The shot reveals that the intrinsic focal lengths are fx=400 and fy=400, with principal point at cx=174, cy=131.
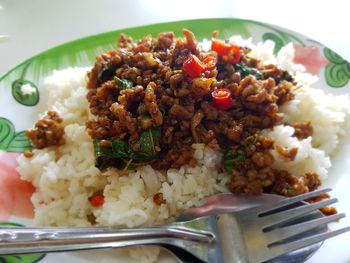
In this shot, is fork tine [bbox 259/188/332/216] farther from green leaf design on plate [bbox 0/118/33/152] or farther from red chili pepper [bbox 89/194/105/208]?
green leaf design on plate [bbox 0/118/33/152]

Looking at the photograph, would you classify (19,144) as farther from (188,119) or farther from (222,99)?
(222,99)

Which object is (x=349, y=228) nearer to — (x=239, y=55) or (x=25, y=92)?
(x=239, y=55)

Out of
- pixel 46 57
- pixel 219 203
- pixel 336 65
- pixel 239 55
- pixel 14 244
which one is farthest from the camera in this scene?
pixel 46 57

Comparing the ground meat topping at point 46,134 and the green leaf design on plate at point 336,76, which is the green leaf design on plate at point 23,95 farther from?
the green leaf design on plate at point 336,76

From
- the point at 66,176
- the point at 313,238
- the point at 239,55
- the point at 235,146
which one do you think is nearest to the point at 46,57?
the point at 66,176

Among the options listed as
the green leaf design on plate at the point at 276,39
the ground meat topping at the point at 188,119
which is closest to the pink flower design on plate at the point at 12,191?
the ground meat topping at the point at 188,119

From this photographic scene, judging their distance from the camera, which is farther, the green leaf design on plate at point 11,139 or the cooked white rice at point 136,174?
the green leaf design on plate at point 11,139
